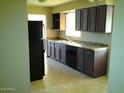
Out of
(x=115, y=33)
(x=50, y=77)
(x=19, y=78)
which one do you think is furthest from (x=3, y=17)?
(x=50, y=77)

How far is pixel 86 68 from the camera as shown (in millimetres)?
4246

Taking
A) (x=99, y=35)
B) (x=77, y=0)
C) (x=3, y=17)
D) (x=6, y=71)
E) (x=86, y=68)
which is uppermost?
(x=77, y=0)

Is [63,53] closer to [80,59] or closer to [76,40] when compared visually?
[76,40]

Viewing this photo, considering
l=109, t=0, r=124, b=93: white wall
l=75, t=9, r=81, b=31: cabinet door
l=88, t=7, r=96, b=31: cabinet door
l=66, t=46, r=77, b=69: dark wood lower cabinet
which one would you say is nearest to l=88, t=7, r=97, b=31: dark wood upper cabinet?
l=88, t=7, r=96, b=31: cabinet door

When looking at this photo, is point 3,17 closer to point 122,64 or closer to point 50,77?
point 122,64

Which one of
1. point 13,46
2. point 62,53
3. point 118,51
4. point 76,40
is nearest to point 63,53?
point 62,53

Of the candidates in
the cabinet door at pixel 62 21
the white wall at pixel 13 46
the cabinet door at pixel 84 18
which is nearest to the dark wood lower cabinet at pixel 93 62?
the cabinet door at pixel 84 18

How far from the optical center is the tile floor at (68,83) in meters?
3.26

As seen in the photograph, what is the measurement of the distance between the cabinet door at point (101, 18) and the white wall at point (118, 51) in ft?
8.92

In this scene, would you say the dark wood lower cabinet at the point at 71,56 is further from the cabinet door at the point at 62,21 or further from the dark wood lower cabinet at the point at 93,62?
the cabinet door at the point at 62,21

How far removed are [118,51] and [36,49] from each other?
2774mm

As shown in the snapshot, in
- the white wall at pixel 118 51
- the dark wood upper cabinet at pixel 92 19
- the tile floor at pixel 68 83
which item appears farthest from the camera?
the dark wood upper cabinet at pixel 92 19

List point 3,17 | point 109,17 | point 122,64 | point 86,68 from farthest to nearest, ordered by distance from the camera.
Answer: point 86,68
point 109,17
point 3,17
point 122,64

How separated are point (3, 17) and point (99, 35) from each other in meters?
3.40
